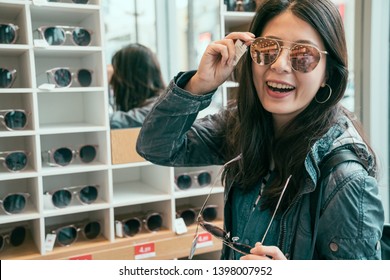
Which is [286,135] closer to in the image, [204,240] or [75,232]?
[204,240]

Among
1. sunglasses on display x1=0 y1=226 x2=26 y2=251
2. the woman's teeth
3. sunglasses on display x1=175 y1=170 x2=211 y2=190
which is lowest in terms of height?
sunglasses on display x1=0 y1=226 x2=26 y2=251

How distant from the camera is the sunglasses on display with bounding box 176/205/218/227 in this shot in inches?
49.4

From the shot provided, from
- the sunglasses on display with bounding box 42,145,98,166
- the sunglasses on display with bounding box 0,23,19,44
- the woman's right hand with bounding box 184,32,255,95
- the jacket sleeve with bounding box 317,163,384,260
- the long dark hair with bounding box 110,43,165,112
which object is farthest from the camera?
the long dark hair with bounding box 110,43,165,112

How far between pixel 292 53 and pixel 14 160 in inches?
27.7

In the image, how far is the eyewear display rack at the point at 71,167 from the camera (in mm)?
952

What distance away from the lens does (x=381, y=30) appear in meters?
1.43

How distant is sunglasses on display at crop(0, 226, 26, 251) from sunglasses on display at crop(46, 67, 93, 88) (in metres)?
0.40

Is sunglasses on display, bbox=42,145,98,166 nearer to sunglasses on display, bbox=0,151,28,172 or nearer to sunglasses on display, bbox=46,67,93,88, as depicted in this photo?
sunglasses on display, bbox=0,151,28,172

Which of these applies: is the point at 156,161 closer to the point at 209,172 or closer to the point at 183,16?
the point at 209,172

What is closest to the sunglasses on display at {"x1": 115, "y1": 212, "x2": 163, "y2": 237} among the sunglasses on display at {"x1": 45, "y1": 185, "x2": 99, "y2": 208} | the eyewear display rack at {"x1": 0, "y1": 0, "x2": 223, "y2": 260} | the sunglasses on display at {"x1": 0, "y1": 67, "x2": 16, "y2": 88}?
the eyewear display rack at {"x1": 0, "y1": 0, "x2": 223, "y2": 260}

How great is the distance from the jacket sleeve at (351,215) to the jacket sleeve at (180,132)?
30cm

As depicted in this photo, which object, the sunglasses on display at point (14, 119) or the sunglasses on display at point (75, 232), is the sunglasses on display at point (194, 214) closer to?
the sunglasses on display at point (75, 232)
